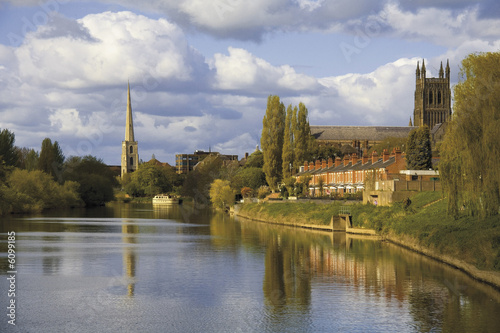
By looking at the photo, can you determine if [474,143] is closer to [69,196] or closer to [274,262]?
[274,262]

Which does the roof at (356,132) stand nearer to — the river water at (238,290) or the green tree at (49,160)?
the green tree at (49,160)

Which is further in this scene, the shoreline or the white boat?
the white boat

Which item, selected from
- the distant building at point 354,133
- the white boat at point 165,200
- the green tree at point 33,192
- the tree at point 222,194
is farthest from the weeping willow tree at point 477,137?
the white boat at point 165,200

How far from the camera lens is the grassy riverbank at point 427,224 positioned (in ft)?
110

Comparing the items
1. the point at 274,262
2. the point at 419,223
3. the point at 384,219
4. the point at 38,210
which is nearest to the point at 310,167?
the point at 38,210

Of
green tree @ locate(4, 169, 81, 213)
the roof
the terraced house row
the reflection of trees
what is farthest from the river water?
the roof

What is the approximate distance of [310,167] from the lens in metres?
106

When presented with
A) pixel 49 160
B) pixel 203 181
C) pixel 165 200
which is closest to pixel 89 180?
pixel 49 160

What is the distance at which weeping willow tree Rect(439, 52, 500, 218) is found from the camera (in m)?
34.2

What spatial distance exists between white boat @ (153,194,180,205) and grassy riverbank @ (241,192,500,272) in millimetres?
106104

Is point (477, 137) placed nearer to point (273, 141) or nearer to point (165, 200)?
point (273, 141)

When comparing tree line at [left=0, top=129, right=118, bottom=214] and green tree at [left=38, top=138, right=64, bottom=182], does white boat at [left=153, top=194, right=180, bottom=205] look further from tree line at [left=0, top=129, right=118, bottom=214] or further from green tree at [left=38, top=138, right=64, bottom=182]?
green tree at [left=38, top=138, right=64, bottom=182]

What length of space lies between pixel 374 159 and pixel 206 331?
214 feet

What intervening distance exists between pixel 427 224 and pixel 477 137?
12.1 meters
